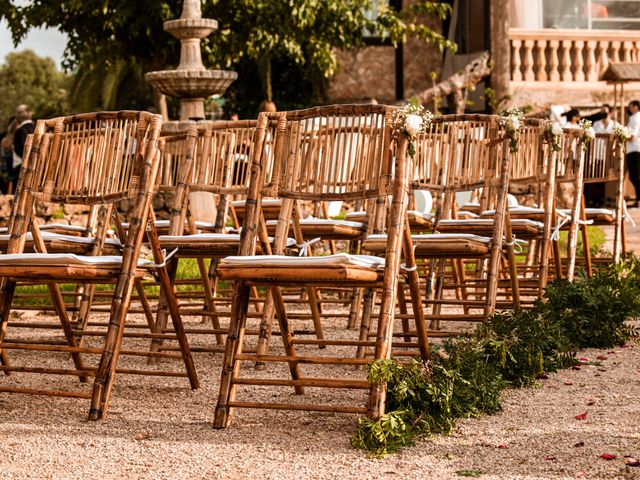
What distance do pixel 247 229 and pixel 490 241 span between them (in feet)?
4.66

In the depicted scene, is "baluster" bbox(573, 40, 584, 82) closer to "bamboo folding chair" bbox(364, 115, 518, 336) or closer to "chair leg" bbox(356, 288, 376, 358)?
"bamboo folding chair" bbox(364, 115, 518, 336)

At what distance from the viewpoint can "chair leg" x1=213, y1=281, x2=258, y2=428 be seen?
4.18 meters

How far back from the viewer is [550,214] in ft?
22.8

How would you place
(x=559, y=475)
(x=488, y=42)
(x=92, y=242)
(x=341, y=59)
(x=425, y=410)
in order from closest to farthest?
(x=559, y=475), (x=425, y=410), (x=92, y=242), (x=488, y=42), (x=341, y=59)

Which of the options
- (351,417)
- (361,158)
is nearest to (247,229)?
(361,158)

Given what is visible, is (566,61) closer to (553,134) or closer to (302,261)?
(553,134)

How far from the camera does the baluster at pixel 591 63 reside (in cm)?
1917

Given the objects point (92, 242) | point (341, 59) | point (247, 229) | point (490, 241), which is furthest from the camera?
point (341, 59)

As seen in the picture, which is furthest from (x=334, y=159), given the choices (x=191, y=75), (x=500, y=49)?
(x=500, y=49)

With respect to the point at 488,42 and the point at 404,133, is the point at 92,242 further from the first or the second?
the point at 488,42

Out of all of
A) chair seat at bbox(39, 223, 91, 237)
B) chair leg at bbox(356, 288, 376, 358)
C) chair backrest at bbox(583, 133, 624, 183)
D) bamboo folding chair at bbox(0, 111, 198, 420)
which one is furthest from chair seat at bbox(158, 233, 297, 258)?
chair backrest at bbox(583, 133, 624, 183)

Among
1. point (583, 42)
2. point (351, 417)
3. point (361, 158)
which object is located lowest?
point (351, 417)

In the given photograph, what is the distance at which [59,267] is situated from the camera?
4.19 metres

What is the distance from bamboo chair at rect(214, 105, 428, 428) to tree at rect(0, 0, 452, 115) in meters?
12.0
